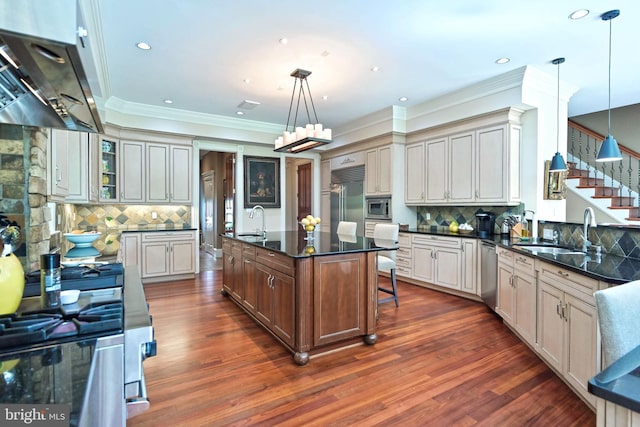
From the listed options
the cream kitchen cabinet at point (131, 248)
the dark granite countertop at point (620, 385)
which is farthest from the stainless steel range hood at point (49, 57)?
the cream kitchen cabinet at point (131, 248)

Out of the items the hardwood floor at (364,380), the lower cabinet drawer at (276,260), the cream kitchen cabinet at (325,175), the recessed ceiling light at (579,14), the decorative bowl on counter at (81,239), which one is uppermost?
the recessed ceiling light at (579,14)

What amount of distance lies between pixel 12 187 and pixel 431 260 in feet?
15.0

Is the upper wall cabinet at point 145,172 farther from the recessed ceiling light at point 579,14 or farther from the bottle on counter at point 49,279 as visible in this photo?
the recessed ceiling light at point 579,14

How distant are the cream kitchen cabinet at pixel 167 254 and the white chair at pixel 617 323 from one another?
549cm

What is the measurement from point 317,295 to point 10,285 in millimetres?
1913

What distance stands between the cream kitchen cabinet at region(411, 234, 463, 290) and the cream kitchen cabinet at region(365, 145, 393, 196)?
1090mm

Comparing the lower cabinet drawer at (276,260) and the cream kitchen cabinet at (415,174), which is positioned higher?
the cream kitchen cabinet at (415,174)

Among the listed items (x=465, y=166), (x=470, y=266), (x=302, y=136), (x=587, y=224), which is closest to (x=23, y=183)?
(x=302, y=136)

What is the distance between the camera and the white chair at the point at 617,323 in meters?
1.08

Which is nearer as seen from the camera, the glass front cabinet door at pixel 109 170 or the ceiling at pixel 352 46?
the ceiling at pixel 352 46

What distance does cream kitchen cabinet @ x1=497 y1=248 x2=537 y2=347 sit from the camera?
2676 millimetres

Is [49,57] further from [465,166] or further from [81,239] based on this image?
[465,166]

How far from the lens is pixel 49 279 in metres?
1.30

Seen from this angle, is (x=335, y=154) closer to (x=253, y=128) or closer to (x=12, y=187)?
(x=253, y=128)
